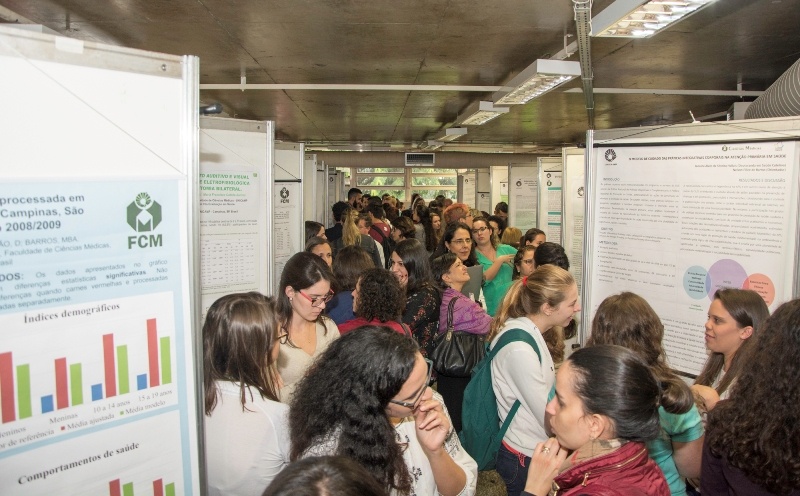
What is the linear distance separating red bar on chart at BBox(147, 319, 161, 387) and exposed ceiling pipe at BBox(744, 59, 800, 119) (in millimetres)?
3980

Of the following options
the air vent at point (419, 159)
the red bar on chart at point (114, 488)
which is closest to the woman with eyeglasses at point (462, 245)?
the red bar on chart at point (114, 488)

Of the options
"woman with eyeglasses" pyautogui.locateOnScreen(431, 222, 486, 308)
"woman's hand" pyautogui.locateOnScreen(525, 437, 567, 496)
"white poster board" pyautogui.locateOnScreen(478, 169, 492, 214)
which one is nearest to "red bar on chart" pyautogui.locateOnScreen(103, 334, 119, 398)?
"woman's hand" pyautogui.locateOnScreen(525, 437, 567, 496)

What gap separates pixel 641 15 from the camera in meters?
3.23

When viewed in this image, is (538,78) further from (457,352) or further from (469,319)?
(457,352)

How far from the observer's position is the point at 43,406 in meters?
1.37

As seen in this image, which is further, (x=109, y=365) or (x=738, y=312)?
(x=738, y=312)

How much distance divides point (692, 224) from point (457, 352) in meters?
1.41

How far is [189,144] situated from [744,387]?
1673 millimetres

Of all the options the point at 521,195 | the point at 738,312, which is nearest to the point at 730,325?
the point at 738,312

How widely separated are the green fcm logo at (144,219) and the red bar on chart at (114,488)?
584 millimetres

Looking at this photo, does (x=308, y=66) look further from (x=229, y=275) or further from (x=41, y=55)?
(x=41, y=55)

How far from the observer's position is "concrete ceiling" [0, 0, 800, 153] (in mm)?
4164

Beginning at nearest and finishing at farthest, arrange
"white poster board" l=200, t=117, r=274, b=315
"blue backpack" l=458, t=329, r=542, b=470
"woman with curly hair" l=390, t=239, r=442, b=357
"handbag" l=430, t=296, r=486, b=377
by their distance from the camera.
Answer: "blue backpack" l=458, t=329, r=542, b=470 → "white poster board" l=200, t=117, r=274, b=315 → "handbag" l=430, t=296, r=486, b=377 → "woman with curly hair" l=390, t=239, r=442, b=357

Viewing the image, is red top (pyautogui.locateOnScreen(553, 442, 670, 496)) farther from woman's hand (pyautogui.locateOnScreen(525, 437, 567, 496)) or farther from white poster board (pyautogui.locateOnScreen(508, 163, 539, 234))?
white poster board (pyautogui.locateOnScreen(508, 163, 539, 234))
